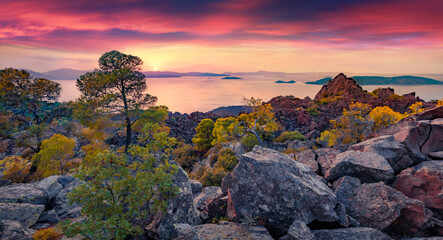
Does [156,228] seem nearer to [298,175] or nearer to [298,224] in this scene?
[298,224]

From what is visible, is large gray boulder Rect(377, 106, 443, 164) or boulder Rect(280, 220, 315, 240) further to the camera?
large gray boulder Rect(377, 106, 443, 164)

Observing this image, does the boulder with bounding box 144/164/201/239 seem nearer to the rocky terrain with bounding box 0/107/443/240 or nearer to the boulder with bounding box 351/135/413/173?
the rocky terrain with bounding box 0/107/443/240

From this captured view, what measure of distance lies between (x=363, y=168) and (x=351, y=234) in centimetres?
430

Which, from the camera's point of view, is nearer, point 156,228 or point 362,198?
point 156,228

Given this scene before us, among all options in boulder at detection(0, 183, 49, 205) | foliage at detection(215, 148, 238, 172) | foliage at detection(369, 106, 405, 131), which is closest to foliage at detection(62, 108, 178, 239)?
boulder at detection(0, 183, 49, 205)

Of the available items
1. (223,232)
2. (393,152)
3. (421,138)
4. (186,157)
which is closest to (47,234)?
(223,232)

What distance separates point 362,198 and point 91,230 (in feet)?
32.4

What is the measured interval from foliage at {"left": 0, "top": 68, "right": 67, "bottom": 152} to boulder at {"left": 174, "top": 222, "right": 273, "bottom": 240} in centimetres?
3333

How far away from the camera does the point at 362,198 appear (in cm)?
893

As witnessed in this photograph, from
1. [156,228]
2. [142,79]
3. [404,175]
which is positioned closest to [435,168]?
[404,175]

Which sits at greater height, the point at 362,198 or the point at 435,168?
the point at 435,168

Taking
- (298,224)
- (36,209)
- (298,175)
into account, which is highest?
(298,175)

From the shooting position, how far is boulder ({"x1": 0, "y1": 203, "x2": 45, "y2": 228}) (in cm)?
1071

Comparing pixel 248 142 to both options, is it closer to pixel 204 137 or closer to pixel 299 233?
pixel 204 137
